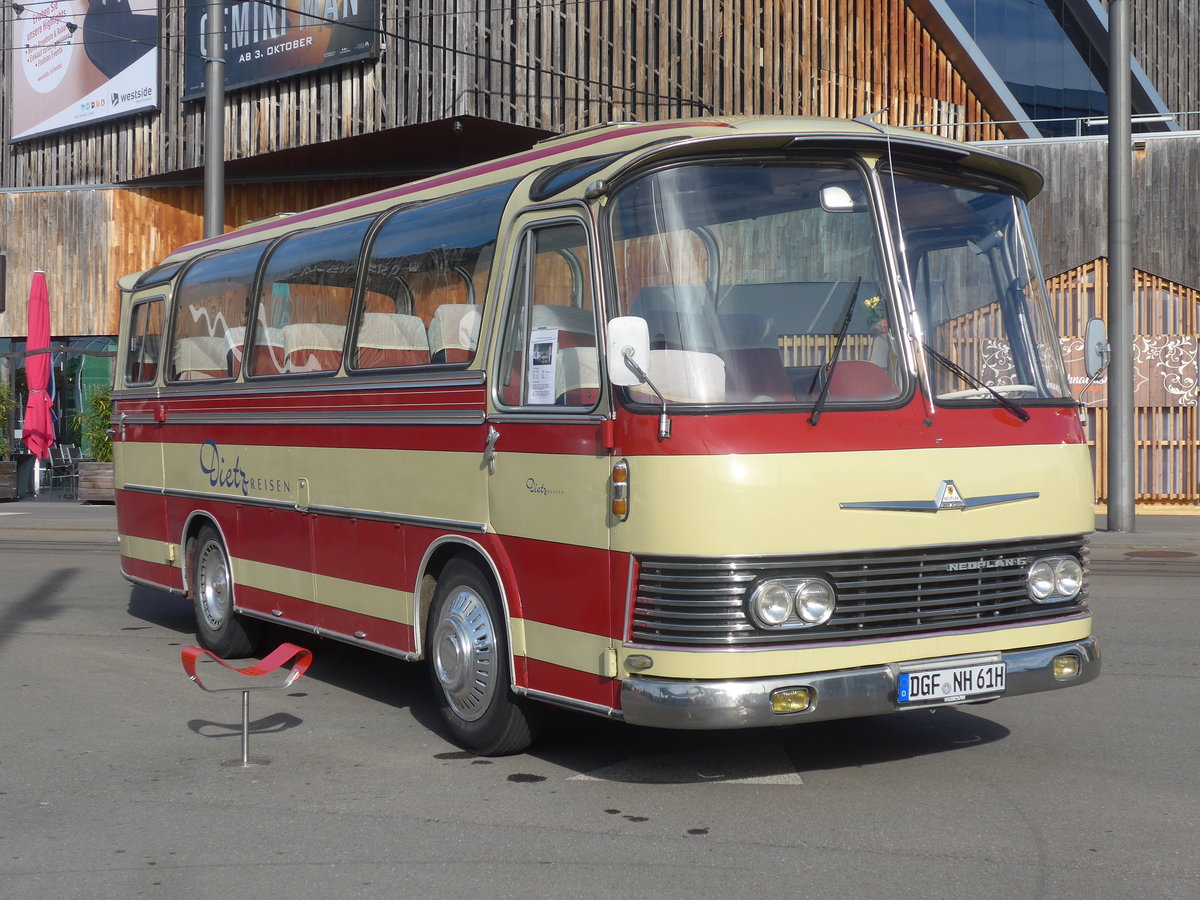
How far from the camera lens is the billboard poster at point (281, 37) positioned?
24453 mm

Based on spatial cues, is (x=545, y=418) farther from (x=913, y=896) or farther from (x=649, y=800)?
(x=913, y=896)

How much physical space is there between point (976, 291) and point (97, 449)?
23506mm

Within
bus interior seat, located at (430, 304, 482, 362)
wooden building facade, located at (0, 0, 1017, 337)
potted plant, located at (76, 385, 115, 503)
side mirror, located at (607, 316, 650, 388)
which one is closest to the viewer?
→ side mirror, located at (607, 316, 650, 388)

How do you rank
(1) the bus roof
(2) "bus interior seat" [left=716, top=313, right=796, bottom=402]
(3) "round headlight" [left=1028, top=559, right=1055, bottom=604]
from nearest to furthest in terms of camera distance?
(2) "bus interior seat" [left=716, top=313, right=796, bottom=402] < (1) the bus roof < (3) "round headlight" [left=1028, top=559, right=1055, bottom=604]

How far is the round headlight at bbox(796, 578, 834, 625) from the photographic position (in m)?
5.91

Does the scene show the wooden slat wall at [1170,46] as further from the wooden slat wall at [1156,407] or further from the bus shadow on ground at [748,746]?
the bus shadow on ground at [748,746]

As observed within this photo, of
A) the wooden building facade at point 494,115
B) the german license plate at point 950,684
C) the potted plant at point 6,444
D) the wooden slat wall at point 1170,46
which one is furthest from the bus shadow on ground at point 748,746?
the wooden slat wall at point 1170,46

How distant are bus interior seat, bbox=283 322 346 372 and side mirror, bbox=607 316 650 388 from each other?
293 cm

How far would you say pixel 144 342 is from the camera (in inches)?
458

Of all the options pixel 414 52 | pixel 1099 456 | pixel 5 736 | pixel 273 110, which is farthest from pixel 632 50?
pixel 5 736

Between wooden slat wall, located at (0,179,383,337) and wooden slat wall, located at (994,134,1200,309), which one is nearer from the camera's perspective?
wooden slat wall, located at (994,134,1200,309)

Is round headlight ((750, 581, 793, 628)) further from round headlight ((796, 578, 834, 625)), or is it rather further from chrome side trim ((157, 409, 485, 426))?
chrome side trim ((157, 409, 485, 426))

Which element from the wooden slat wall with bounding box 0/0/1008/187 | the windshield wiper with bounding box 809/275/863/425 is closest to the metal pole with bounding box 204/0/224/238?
the wooden slat wall with bounding box 0/0/1008/187

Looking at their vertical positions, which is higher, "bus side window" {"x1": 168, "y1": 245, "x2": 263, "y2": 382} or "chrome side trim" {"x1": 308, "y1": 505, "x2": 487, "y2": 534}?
"bus side window" {"x1": 168, "y1": 245, "x2": 263, "y2": 382}
